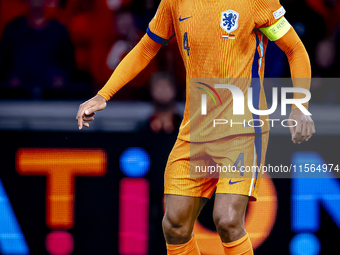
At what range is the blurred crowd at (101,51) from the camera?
13.2 feet

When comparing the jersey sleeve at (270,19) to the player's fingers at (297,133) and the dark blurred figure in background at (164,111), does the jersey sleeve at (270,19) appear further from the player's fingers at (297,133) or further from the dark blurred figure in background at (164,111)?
the dark blurred figure in background at (164,111)

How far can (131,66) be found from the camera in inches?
119

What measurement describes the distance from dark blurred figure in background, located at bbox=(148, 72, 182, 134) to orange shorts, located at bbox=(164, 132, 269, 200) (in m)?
0.90

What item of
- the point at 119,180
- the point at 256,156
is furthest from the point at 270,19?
the point at 119,180

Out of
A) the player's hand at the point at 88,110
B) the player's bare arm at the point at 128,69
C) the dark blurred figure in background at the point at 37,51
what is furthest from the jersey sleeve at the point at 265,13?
the dark blurred figure in background at the point at 37,51

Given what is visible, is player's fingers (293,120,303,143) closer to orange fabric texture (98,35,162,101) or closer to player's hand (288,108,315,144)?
player's hand (288,108,315,144)

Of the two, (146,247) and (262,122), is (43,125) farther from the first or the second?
(262,122)

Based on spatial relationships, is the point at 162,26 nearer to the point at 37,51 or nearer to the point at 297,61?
the point at 297,61

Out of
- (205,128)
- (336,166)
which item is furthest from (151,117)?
(336,166)

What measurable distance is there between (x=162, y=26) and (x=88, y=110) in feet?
2.20

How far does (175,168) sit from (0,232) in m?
1.73

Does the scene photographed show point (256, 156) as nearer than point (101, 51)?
Yes

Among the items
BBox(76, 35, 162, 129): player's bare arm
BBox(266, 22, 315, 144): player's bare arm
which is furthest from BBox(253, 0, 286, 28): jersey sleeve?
BBox(76, 35, 162, 129): player's bare arm

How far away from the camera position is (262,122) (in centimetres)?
280
